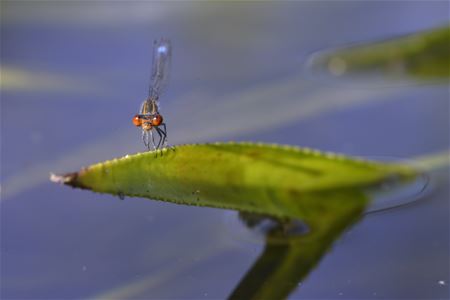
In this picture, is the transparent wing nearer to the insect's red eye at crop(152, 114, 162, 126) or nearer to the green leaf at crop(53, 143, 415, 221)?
the insect's red eye at crop(152, 114, 162, 126)

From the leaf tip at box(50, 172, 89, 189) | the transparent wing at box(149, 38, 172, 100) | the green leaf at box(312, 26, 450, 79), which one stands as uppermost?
the green leaf at box(312, 26, 450, 79)

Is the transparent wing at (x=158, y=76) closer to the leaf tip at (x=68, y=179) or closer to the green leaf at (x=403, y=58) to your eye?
the leaf tip at (x=68, y=179)

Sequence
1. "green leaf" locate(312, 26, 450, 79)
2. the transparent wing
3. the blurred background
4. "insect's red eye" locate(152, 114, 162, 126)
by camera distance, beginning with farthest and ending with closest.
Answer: "green leaf" locate(312, 26, 450, 79)
the transparent wing
"insect's red eye" locate(152, 114, 162, 126)
the blurred background

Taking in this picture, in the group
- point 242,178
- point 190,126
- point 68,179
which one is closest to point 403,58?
point 190,126

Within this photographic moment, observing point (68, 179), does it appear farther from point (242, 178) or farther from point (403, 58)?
point (403, 58)

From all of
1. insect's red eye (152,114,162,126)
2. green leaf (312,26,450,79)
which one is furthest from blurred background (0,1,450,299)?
insect's red eye (152,114,162,126)

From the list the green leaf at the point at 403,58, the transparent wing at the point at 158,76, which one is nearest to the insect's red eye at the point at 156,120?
the transparent wing at the point at 158,76

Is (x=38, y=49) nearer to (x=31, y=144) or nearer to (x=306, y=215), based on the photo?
(x=31, y=144)
